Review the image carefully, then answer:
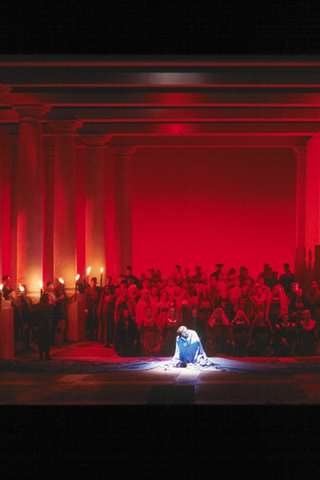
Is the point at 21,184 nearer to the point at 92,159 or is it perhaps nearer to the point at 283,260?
the point at 92,159

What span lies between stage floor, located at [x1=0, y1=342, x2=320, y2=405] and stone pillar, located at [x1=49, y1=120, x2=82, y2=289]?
5183mm

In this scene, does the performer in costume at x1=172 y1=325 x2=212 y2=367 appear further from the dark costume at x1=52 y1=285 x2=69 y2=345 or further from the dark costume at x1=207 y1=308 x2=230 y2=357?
the dark costume at x1=52 y1=285 x2=69 y2=345

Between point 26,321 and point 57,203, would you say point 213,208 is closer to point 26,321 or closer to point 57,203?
point 57,203

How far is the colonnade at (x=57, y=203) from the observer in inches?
804

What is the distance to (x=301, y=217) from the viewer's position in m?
31.2

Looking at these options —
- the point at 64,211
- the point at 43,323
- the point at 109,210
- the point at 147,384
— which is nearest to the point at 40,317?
the point at 43,323

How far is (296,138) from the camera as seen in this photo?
98.4 ft

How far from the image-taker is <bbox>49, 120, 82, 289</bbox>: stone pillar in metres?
22.5

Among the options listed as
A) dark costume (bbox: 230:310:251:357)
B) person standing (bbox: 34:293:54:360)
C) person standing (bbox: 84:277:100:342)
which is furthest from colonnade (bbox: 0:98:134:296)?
dark costume (bbox: 230:310:251:357)

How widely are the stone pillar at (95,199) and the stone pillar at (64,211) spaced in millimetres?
3610

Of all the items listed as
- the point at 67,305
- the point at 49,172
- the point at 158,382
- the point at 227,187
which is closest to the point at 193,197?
the point at 227,187

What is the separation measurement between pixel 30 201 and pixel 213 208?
48.4ft

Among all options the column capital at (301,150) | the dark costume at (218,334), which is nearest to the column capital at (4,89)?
the dark costume at (218,334)

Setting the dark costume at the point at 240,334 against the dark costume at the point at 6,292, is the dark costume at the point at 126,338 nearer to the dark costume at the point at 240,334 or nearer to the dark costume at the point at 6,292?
the dark costume at the point at 240,334
